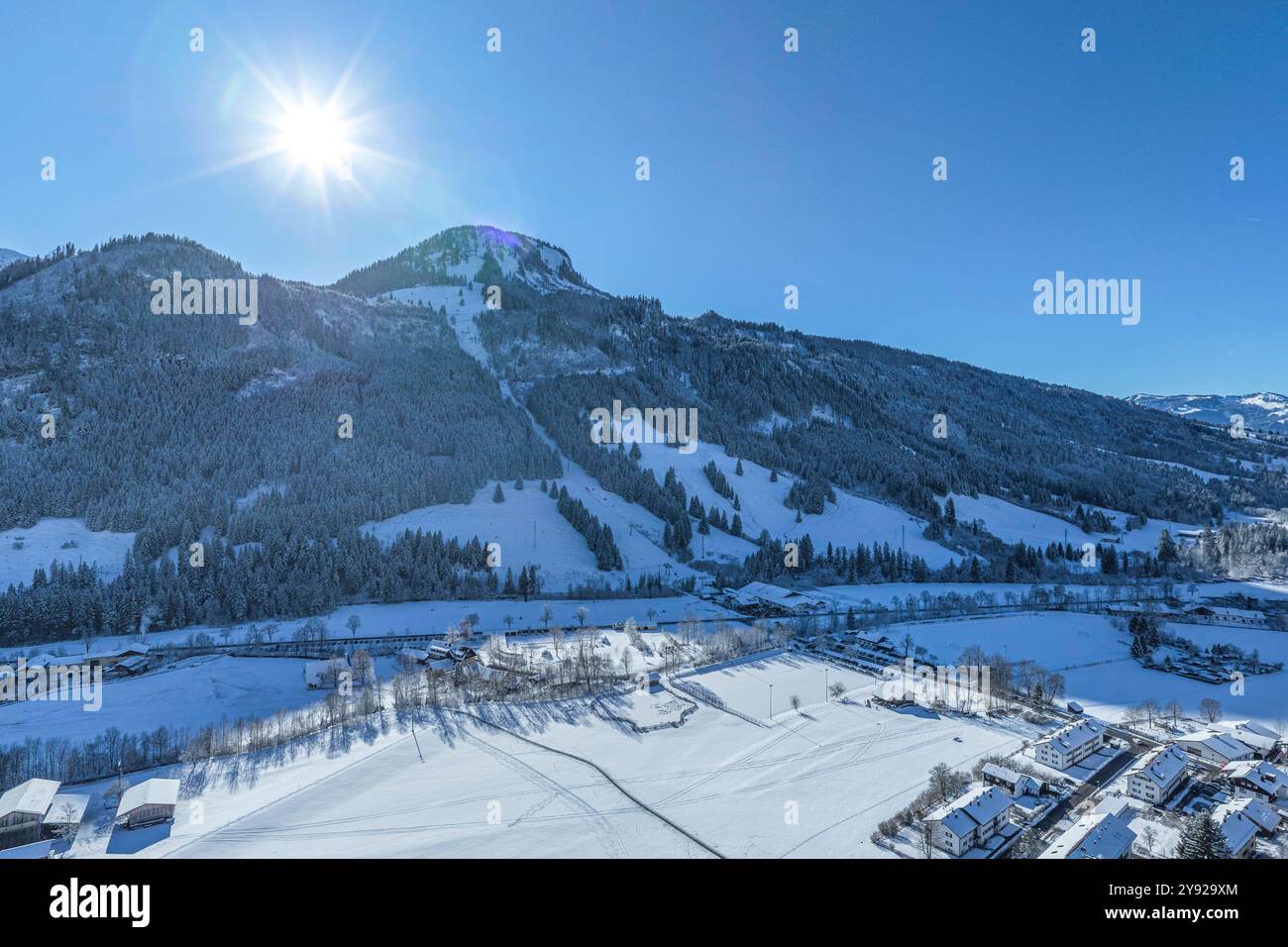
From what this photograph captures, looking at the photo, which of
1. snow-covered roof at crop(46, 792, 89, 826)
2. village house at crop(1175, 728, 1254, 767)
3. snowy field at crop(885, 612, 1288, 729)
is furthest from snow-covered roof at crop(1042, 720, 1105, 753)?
snow-covered roof at crop(46, 792, 89, 826)

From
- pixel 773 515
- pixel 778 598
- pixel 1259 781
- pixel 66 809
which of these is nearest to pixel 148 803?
pixel 66 809

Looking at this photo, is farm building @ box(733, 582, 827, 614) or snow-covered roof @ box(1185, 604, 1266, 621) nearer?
snow-covered roof @ box(1185, 604, 1266, 621)

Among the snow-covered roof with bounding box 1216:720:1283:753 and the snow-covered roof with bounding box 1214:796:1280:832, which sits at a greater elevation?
the snow-covered roof with bounding box 1214:796:1280:832

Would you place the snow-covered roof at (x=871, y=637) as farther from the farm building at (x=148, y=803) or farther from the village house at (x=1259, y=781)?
the farm building at (x=148, y=803)

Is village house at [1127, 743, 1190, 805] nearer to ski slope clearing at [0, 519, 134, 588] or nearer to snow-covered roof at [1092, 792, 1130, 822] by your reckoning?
snow-covered roof at [1092, 792, 1130, 822]

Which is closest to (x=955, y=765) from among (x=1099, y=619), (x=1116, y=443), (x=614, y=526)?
(x=1099, y=619)

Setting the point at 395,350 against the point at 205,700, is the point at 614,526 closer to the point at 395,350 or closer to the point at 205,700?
the point at 205,700
